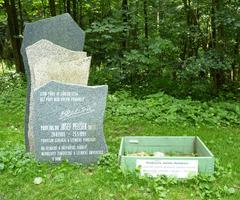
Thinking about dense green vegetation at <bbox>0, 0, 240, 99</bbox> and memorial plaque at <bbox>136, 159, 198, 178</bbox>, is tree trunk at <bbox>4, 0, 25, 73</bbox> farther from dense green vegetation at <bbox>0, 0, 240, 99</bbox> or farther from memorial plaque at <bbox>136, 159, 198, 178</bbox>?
memorial plaque at <bbox>136, 159, 198, 178</bbox>

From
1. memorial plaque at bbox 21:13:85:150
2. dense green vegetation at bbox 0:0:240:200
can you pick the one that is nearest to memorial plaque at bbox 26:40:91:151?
memorial plaque at bbox 21:13:85:150

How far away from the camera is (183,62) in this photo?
A: 10.7 m

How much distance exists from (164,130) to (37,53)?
3184 mm

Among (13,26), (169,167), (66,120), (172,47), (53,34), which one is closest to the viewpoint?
(169,167)

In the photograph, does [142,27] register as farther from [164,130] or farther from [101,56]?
[164,130]

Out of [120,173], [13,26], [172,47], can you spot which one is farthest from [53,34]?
[13,26]

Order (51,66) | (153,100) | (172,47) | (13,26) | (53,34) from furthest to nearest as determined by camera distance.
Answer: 1. (13,26)
2. (172,47)
3. (153,100)
4. (53,34)
5. (51,66)

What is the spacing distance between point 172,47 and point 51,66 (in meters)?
5.70

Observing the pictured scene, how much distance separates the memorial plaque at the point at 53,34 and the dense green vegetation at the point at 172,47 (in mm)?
4271

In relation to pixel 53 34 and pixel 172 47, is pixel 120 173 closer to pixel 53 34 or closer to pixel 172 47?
pixel 53 34

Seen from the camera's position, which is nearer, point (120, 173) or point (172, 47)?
point (120, 173)

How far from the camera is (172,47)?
424 inches
